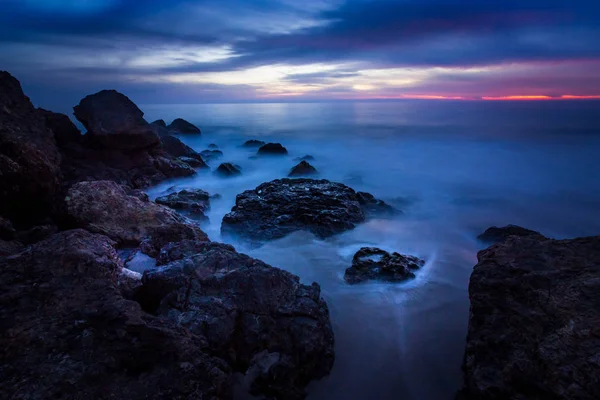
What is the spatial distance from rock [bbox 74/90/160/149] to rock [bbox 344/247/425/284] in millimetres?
8105

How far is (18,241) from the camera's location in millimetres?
4129

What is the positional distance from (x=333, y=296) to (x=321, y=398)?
1923 mm

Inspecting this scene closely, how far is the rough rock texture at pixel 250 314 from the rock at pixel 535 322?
1.45 metres

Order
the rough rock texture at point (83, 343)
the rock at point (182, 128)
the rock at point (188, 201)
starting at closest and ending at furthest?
the rough rock texture at point (83, 343) → the rock at point (188, 201) → the rock at point (182, 128)

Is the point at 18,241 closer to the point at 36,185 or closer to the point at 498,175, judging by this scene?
the point at 36,185

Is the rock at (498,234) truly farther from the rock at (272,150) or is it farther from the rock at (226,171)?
the rock at (272,150)

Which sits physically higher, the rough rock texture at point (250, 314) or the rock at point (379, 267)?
the rough rock texture at point (250, 314)

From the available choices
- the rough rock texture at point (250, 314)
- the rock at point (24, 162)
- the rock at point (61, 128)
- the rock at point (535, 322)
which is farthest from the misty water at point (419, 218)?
the rock at point (24, 162)

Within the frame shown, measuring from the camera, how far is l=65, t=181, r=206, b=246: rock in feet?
17.1

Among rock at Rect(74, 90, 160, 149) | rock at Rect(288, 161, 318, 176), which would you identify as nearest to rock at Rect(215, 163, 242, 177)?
rock at Rect(288, 161, 318, 176)

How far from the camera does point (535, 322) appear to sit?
2.75m

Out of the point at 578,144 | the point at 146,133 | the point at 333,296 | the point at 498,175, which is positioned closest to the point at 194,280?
the point at 333,296

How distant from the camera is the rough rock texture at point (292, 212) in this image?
24.1 ft

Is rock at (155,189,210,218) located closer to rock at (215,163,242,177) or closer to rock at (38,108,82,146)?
rock at (38,108,82,146)
